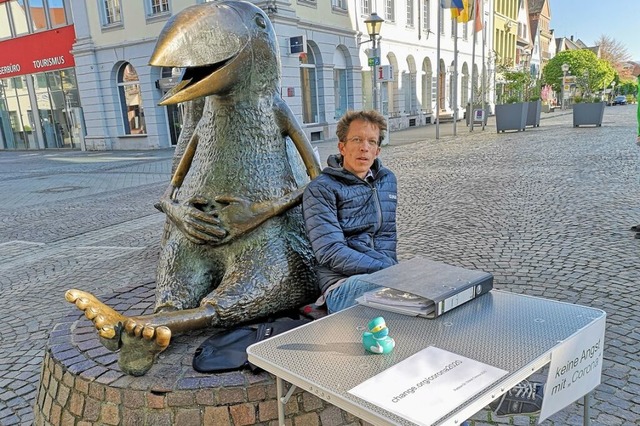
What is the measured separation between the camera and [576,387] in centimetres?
167

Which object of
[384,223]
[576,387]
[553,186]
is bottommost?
[553,186]

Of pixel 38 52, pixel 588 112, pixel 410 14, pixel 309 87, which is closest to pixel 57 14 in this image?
pixel 38 52

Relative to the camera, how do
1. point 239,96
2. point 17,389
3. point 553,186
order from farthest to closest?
point 553,186, point 17,389, point 239,96

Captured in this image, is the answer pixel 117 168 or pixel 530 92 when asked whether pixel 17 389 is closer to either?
pixel 117 168

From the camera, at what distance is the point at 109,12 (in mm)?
19516

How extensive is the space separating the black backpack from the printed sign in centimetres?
105

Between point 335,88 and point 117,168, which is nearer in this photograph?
point 117,168

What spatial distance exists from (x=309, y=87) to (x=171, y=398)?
61.1 feet

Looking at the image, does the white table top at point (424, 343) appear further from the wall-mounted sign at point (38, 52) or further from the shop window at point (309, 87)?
the wall-mounted sign at point (38, 52)

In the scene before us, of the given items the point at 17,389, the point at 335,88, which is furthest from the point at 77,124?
the point at 17,389

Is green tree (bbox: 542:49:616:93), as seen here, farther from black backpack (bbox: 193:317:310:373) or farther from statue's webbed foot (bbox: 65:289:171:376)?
statue's webbed foot (bbox: 65:289:171:376)

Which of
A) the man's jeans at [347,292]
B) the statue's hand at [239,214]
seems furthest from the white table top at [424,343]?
the statue's hand at [239,214]

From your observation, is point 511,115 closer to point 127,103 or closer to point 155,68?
point 155,68

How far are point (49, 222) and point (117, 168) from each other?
6.95 meters
